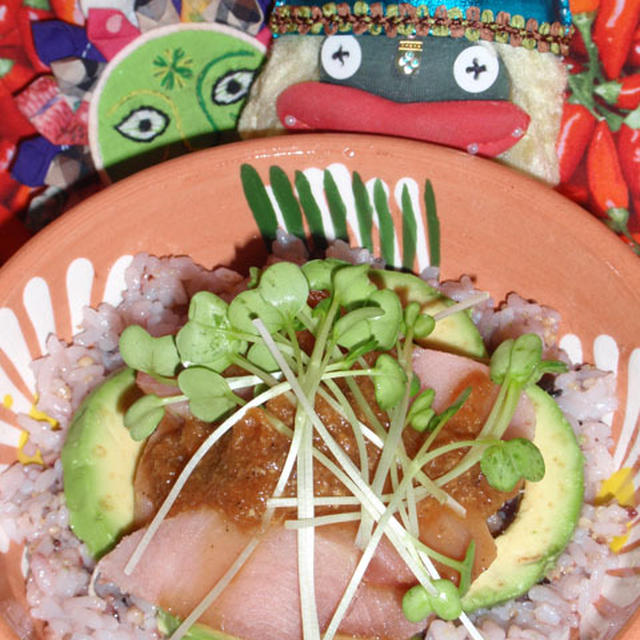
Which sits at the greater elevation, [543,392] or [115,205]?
[115,205]

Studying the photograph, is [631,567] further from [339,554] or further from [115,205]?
[115,205]

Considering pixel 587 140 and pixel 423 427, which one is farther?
pixel 587 140

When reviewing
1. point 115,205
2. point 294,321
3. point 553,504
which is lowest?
point 553,504

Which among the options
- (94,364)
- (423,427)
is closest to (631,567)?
(423,427)

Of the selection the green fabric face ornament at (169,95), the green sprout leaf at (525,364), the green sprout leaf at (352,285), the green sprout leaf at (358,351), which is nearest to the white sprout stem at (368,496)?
the green sprout leaf at (358,351)

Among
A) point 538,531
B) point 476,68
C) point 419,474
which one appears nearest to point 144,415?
point 419,474
